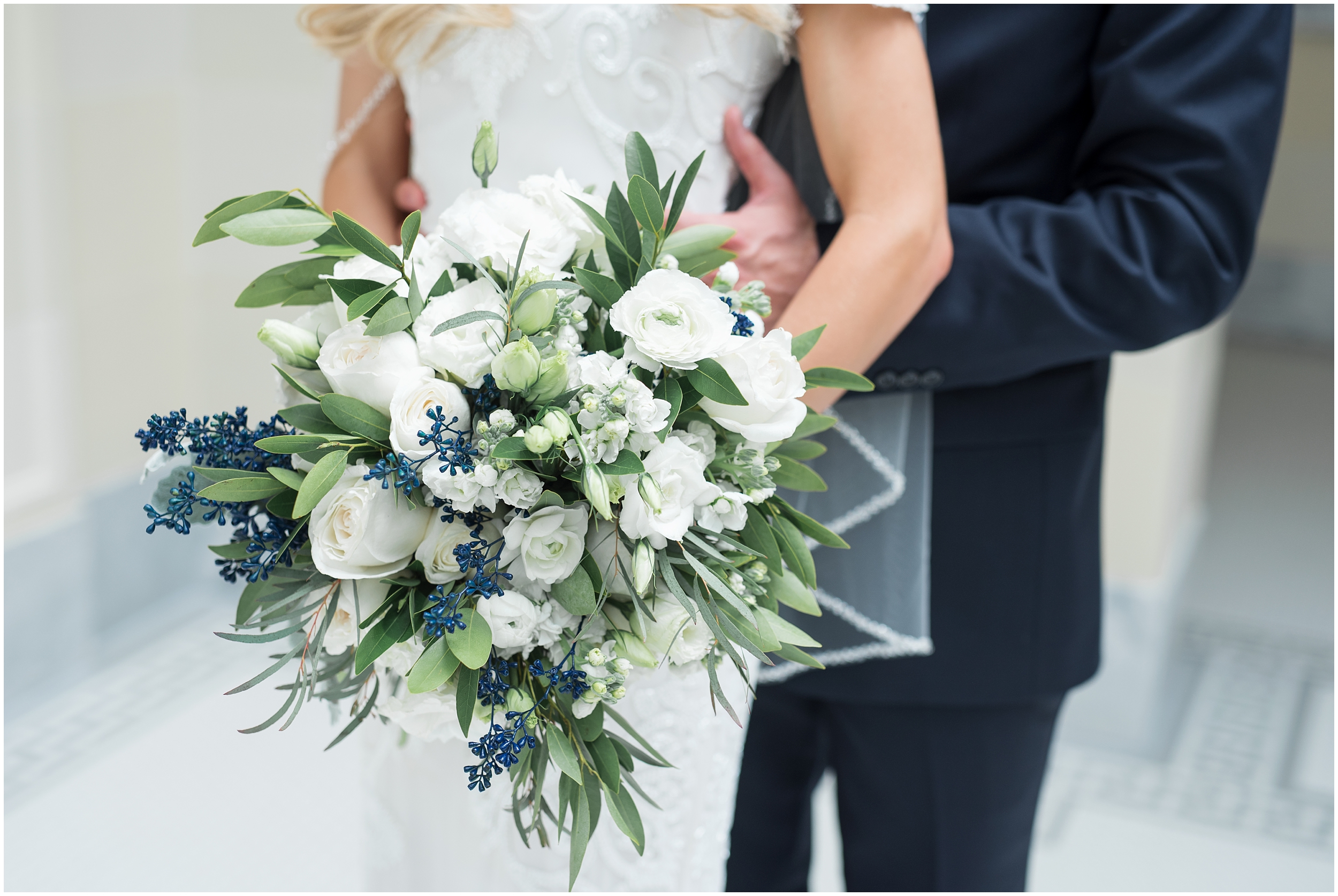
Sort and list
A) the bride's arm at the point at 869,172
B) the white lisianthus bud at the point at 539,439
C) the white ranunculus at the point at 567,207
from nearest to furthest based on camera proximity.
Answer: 1. the white lisianthus bud at the point at 539,439
2. the white ranunculus at the point at 567,207
3. the bride's arm at the point at 869,172

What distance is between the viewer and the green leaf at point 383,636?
683mm

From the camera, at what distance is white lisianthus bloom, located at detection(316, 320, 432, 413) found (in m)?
0.69

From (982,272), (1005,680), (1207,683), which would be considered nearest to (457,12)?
(982,272)

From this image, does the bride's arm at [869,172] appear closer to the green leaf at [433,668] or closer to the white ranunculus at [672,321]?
the white ranunculus at [672,321]

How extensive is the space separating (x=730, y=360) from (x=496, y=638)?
0.71ft

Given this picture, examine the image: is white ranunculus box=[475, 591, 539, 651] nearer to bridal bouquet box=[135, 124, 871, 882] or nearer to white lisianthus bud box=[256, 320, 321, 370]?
bridal bouquet box=[135, 124, 871, 882]

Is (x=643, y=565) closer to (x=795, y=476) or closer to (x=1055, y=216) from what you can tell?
(x=795, y=476)

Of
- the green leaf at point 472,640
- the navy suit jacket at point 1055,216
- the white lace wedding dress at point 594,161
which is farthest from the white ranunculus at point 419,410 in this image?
the navy suit jacket at point 1055,216

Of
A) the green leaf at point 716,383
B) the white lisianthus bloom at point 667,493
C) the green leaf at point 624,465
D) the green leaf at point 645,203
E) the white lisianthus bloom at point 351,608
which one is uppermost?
the green leaf at point 645,203

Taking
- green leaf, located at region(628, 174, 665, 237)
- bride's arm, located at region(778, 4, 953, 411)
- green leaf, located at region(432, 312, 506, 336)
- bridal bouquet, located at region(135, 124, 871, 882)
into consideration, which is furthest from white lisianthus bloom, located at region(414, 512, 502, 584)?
bride's arm, located at region(778, 4, 953, 411)

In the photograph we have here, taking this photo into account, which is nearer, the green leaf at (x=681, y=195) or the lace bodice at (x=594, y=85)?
the green leaf at (x=681, y=195)

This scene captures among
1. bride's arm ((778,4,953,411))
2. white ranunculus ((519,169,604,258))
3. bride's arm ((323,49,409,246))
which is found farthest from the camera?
bride's arm ((323,49,409,246))

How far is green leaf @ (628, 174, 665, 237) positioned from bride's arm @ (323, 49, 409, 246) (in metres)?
0.48

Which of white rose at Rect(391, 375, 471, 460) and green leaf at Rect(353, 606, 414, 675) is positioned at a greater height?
white rose at Rect(391, 375, 471, 460)
